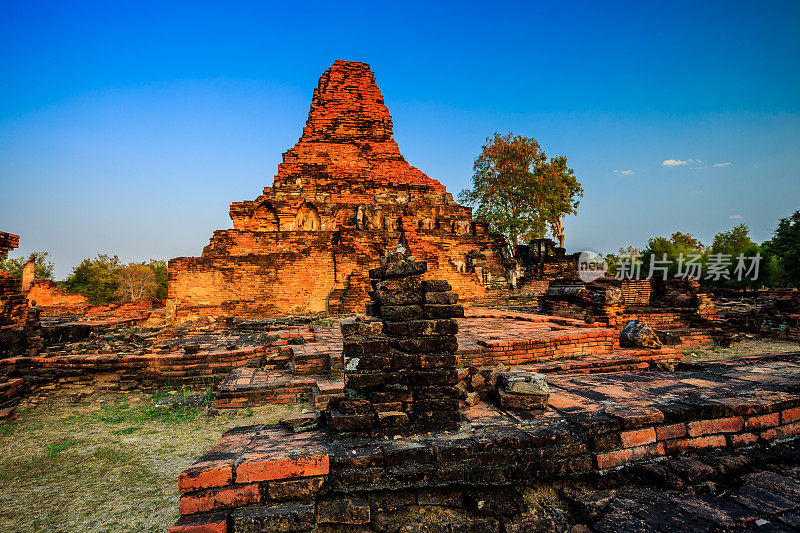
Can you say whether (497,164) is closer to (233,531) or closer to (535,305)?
(535,305)

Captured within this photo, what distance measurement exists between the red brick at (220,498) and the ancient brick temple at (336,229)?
8.66 m

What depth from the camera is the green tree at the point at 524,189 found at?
22234mm

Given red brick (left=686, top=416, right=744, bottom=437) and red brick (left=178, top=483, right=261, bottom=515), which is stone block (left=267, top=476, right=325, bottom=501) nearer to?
red brick (left=178, top=483, right=261, bottom=515)

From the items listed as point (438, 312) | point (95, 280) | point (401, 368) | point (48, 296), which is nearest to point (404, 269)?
point (438, 312)

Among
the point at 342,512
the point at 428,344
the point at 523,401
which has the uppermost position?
the point at 428,344

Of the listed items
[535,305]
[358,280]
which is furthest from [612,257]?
[358,280]

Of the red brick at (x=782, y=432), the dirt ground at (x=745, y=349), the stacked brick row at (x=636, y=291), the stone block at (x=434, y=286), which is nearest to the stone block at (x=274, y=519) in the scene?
the stone block at (x=434, y=286)

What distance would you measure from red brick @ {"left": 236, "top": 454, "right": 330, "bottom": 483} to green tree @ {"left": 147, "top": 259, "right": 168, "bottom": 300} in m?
37.8

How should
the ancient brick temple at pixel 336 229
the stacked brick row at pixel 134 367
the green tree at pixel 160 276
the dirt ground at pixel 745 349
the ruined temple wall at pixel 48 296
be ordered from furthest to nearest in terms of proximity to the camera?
the green tree at pixel 160 276 → the ruined temple wall at pixel 48 296 → the ancient brick temple at pixel 336 229 → the dirt ground at pixel 745 349 → the stacked brick row at pixel 134 367

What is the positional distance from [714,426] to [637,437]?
0.60 m

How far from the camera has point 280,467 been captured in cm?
179

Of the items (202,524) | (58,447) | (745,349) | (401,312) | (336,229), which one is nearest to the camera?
(202,524)

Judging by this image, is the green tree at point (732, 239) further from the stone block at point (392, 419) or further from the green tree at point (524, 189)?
the stone block at point (392, 419)

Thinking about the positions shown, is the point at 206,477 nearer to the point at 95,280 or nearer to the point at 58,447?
the point at 58,447
